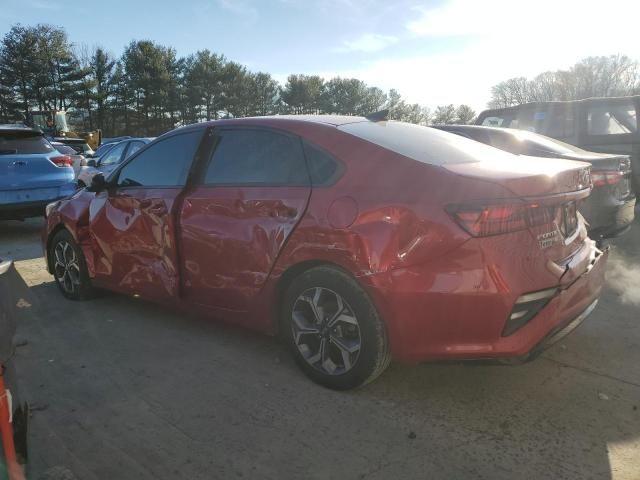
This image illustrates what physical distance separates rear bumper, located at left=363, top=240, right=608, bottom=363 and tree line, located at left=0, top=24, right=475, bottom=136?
57.3 metres

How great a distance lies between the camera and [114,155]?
12.0 metres

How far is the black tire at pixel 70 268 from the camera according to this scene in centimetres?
454

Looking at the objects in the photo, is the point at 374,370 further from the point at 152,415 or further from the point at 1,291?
the point at 1,291

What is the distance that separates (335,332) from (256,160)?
124 cm

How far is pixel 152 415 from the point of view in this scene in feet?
8.89

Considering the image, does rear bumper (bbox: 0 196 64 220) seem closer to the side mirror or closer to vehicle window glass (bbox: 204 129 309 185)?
the side mirror

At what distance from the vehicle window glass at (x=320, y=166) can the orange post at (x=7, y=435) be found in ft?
6.00

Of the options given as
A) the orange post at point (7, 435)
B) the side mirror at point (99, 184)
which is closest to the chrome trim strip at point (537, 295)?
the orange post at point (7, 435)

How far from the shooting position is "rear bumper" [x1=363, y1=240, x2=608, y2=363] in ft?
7.80

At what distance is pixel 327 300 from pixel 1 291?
5.49 ft

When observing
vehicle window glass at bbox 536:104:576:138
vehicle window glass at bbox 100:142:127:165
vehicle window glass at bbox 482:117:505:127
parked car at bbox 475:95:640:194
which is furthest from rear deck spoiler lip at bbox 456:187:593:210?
vehicle window glass at bbox 100:142:127:165

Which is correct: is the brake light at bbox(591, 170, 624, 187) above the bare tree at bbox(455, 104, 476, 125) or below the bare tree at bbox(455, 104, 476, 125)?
below

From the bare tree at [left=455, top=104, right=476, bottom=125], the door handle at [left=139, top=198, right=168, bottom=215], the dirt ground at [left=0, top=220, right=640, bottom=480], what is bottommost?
the dirt ground at [left=0, top=220, right=640, bottom=480]

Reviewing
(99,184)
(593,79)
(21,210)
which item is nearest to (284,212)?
(99,184)
